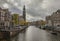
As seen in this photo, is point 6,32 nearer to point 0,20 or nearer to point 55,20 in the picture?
point 0,20

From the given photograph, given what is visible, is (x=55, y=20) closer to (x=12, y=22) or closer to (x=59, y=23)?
(x=59, y=23)

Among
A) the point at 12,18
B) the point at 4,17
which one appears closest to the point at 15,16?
the point at 12,18

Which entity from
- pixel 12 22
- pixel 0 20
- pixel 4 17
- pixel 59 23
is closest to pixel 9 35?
pixel 0 20

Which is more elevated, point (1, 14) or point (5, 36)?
point (1, 14)

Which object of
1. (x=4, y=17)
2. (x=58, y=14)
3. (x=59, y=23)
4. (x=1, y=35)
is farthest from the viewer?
(x=58, y=14)

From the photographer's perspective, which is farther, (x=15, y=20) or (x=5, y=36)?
(x=15, y=20)

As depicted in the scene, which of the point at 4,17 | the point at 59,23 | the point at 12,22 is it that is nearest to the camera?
the point at 4,17

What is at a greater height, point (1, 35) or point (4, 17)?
point (4, 17)

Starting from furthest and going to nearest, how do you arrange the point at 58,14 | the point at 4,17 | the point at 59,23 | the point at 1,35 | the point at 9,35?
the point at 58,14 < the point at 59,23 < the point at 4,17 < the point at 9,35 < the point at 1,35

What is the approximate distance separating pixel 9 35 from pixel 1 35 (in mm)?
2783

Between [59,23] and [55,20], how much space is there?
6.53 metres

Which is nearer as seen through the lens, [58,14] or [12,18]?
[12,18]

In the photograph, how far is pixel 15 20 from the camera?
3625 inches

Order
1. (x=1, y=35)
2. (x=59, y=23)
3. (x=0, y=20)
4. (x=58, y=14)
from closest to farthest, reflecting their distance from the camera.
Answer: (x=1, y=35)
(x=0, y=20)
(x=59, y=23)
(x=58, y=14)
